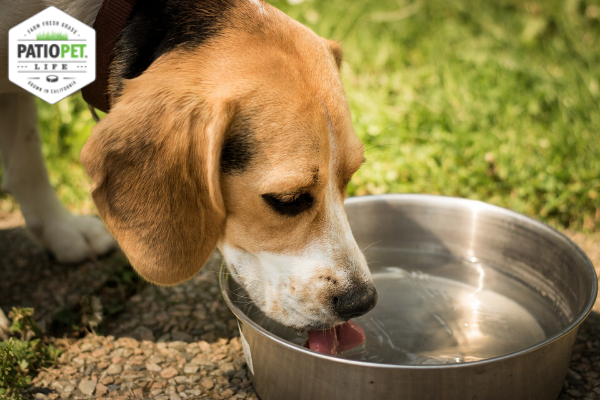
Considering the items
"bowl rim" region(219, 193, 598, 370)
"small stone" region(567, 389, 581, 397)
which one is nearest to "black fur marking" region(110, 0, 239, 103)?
"bowl rim" region(219, 193, 598, 370)

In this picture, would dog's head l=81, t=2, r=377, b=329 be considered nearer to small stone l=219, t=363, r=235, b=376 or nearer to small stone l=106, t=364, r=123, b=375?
small stone l=219, t=363, r=235, b=376

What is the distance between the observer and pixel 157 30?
2506 mm

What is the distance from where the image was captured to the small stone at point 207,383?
108 inches

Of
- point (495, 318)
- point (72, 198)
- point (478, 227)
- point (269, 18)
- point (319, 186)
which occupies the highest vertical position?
point (269, 18)

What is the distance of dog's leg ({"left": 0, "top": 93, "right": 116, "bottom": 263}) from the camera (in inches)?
138

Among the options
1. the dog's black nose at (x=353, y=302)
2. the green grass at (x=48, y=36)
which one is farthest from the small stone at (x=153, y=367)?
the green grass at (x=48, y=36)

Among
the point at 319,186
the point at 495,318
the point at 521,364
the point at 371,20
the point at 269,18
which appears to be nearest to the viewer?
the point at 521,364

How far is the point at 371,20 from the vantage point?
6707 mm

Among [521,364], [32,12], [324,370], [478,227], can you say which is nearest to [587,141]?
[478,227]

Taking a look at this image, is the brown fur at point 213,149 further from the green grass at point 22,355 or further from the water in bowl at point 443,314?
the green grass at point 22,355

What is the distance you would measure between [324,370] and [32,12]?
194 centimetres

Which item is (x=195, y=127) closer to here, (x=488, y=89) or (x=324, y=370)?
(x=324, y=370)

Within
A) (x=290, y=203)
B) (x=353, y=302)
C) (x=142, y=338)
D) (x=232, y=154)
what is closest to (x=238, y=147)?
(x=232, y=154)

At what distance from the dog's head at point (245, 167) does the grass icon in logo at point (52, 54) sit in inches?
14.4
